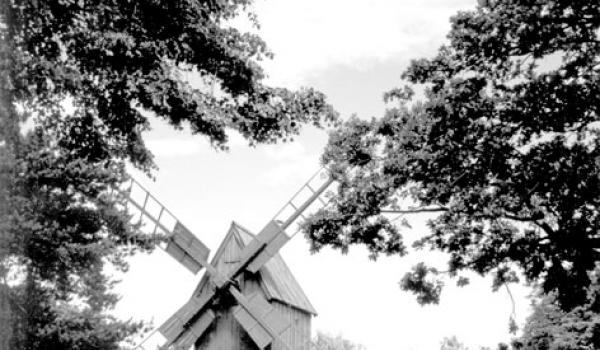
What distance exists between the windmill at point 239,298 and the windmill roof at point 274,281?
0.04 meters

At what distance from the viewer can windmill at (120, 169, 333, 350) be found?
63.1 ft

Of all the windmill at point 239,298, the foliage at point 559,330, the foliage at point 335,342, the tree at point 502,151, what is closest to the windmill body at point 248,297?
the windmill at point 239,298

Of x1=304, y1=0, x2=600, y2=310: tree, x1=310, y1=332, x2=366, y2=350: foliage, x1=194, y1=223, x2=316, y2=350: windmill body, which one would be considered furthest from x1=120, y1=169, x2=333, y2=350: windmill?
x1=310, y1=332, x2=366, y2=350: foliage

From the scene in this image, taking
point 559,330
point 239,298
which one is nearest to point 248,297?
point 239,298

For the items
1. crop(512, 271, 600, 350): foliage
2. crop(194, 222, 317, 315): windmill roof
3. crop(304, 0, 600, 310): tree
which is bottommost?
crop(512, 271, 600, 350): foliage

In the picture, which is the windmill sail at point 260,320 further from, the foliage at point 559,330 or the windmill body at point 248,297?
the foliage at point 559,330

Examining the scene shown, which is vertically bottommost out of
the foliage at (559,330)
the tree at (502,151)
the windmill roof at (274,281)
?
the foliage at (559,330)

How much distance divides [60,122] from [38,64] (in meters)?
1.78

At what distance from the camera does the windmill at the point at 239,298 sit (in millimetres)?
19219

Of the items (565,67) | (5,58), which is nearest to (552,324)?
(565,67)

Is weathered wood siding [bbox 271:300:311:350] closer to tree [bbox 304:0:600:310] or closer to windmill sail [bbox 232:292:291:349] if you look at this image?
windmill sail [bbox 232:292:291:349]

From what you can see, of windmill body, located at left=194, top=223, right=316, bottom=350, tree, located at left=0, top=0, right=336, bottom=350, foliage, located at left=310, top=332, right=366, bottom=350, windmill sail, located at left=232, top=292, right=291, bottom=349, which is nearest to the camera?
tree, located at left=0, top=0, right=336, bottom=350

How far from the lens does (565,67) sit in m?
10.9

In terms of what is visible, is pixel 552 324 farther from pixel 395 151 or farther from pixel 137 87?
pixel 137 87
